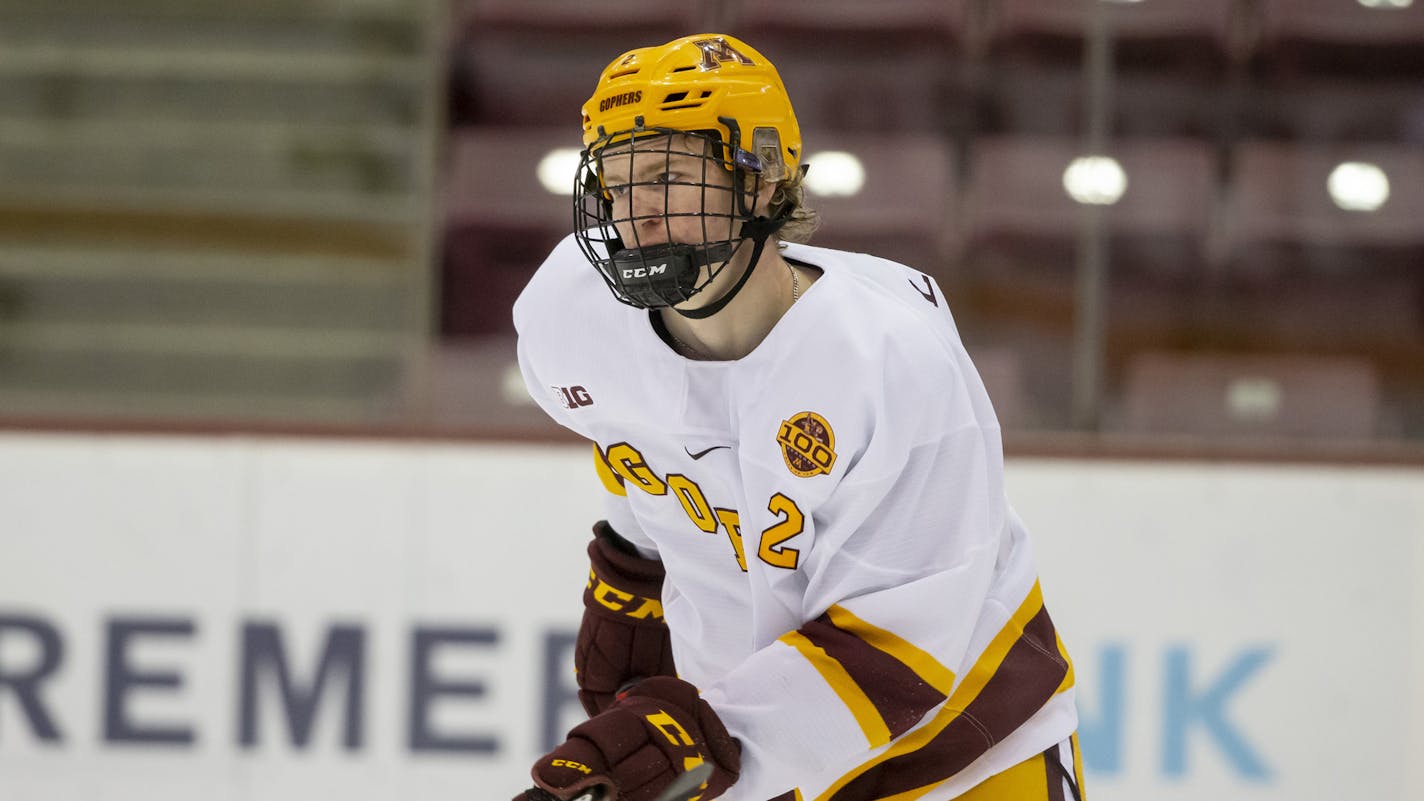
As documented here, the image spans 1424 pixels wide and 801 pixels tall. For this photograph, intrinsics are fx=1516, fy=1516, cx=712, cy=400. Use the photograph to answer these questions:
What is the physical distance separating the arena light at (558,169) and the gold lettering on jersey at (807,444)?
5.93 feet

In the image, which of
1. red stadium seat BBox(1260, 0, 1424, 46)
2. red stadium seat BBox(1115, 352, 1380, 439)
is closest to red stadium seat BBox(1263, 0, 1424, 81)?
red stadium seat BBox(1260, 0, 1424, 46)

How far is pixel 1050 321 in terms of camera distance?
305cm

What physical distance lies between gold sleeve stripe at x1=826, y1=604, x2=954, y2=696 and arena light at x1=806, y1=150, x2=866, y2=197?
1843 mm

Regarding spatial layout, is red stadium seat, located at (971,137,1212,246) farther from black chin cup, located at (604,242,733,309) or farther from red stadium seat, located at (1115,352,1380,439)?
black chin cup, located at (604,242,733,309)

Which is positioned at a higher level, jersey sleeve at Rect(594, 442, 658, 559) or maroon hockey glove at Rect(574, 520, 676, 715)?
jersey sleeve at Rect(594, 442, 658, 559)

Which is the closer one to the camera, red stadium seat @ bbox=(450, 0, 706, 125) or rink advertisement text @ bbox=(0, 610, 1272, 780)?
rink advertisement text @ bbox=(0, 610, 1272, 780)

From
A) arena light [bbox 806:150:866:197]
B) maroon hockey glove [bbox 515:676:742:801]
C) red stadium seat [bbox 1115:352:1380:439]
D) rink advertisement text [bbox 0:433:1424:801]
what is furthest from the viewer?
arena light [bbox 806:150:866:197]

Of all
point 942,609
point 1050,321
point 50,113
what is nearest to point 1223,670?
point 1050,321

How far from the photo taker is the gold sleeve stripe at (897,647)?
1.40 metres

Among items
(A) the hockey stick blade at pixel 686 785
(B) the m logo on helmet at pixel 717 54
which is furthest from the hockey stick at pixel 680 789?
(B) the m logo on helmet at pixel 717 54

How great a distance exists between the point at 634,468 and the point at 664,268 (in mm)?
326

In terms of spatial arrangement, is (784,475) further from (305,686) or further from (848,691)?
(305,686)

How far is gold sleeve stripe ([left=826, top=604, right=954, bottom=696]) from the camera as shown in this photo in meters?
1.40

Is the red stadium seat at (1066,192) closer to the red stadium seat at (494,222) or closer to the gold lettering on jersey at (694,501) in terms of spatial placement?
the red stadium seat at (494,222)
